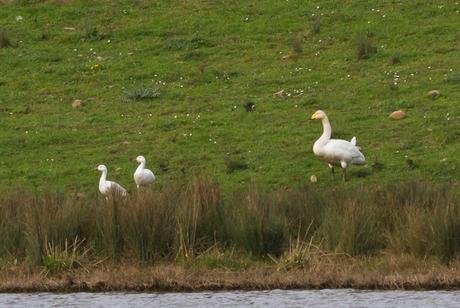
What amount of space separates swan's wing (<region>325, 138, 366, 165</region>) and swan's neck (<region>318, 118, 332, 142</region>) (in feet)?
1.18

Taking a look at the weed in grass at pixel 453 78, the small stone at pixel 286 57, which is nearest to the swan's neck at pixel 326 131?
the weed in grass at pixel 453 78

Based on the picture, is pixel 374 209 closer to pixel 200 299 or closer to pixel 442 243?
pixel 442 243

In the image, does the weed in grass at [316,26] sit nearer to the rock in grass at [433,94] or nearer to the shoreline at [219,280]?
the rock in grass at [433,94]

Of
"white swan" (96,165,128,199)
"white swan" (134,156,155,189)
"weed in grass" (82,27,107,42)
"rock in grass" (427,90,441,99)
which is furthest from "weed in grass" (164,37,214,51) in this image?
"white swan" (134,156,155,189)

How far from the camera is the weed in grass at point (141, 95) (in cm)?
2903

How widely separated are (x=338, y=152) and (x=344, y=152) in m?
0.09

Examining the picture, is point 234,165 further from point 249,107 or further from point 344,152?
point 249,107

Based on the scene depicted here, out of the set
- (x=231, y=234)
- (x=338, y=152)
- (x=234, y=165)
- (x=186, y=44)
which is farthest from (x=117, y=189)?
(x=186, y=44)

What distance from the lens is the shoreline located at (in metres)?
16.8

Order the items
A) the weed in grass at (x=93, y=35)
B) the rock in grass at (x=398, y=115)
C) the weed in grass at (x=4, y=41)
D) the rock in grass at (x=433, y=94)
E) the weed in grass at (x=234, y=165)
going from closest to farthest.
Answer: the weed in grass at (x=234, y=165) < the rock in grass at (x=398, y=115) < the rock in grass at (x=433, y=94) < the weed in grass at (x=4, y=41) < the weed in grass at (x=93, y=35)

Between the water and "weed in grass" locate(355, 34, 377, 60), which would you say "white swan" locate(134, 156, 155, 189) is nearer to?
the water

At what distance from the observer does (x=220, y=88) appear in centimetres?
2931

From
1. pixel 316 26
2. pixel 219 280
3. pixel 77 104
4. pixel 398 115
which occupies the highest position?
pixel 316 26

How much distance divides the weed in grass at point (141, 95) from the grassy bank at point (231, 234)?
10.3 meters
